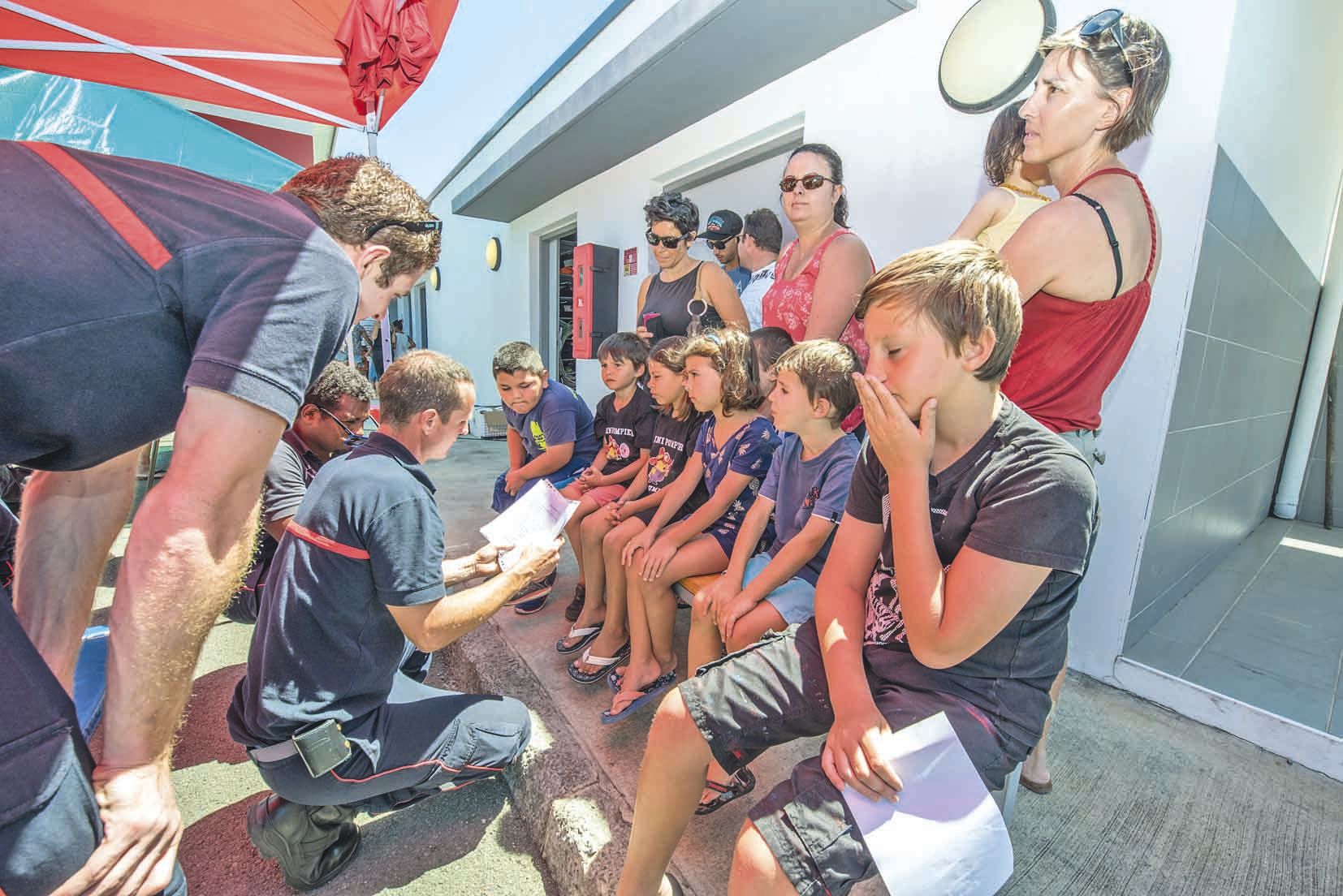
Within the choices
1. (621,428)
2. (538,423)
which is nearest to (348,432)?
(538,423)

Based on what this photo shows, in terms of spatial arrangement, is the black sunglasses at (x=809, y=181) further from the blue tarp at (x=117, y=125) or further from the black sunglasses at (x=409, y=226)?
the blue tarp at (x=117, y=125)

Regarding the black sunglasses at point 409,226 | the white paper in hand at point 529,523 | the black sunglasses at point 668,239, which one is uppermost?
the black sunglasses at point 668,239

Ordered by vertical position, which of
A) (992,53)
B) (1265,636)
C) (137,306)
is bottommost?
(1265,636)

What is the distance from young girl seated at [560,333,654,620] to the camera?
3049 mm

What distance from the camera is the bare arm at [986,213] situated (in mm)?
1743

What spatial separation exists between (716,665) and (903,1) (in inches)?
128

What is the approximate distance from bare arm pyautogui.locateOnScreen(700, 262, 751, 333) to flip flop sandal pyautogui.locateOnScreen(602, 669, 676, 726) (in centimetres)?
182

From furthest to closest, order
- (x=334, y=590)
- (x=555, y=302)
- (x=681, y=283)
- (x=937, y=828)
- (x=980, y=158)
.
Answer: (x=555, y=302), (x=681, y=283), (x=980, y=158), (x=334, y=590), (x=937, y=828)

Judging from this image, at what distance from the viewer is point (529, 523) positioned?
2072mm

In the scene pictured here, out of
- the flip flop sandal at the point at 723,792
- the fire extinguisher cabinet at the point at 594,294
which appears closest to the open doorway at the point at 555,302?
the fire extinguisher cabinet at the point at 594,294

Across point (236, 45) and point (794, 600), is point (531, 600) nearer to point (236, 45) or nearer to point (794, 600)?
point (794, 600)

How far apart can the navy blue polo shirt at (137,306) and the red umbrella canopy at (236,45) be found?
8.89ft

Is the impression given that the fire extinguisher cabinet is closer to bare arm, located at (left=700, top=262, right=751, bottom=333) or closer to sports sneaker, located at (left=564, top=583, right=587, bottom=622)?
bare arm, located at (left=700, top=262, right=751, bottom=333)

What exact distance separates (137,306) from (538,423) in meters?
2.63
